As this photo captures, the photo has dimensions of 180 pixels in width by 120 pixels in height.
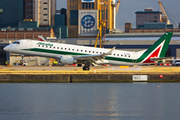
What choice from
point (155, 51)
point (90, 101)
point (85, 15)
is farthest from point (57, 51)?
point (85, 15)

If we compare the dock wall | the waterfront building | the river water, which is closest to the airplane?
the dock wall

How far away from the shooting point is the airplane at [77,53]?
64.1 meters

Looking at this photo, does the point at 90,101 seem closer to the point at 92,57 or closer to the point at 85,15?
the point at 92,57

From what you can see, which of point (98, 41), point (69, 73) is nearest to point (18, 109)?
point (69, 73)

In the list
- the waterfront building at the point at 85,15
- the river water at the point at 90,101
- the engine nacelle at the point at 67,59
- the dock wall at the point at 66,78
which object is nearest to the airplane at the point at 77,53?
the engine nacelle at the point at 67,59

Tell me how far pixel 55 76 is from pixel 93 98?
556 inches

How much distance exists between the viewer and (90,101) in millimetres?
46875

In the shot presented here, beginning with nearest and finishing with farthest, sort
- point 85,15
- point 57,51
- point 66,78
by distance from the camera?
1. point 66,78
2. point 57,51
3. point 85,15

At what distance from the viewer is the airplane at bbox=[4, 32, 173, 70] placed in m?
64.1

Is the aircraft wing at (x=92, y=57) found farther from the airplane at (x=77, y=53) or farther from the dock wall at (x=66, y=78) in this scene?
the dock wall at (x=66, y=78)

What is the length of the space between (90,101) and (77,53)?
2097 centimetres

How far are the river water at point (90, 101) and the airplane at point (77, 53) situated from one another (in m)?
6.19

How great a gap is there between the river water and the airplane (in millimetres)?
6189

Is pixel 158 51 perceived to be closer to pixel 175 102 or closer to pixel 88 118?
pixel 175 102
